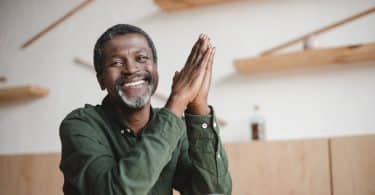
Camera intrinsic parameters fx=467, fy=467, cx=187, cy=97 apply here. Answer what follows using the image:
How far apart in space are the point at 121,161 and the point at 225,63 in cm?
164

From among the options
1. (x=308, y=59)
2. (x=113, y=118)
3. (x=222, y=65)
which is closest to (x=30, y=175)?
(x=222, y=65)

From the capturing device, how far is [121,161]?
36.8 inches

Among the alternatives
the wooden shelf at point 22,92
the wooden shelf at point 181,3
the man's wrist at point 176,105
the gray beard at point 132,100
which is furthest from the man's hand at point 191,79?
the wooden shelf at point 22,92

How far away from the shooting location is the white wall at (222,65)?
91.4 inches

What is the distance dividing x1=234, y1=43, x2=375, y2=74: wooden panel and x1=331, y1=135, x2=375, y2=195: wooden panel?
1.39 feet

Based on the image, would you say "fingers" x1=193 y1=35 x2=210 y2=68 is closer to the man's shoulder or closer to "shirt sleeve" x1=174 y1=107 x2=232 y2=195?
"shirt sleeve" x1=174 y1=107 x2=232 y2=195

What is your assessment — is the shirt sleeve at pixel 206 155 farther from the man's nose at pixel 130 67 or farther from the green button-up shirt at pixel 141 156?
the man's nose at pixel 130 67

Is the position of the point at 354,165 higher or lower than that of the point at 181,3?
lower

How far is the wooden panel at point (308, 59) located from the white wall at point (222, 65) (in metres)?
0.05

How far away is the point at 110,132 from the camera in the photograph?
1177 millimetres

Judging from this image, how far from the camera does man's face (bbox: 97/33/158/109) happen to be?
1162 millimetres

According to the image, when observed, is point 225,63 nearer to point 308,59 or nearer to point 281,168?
point 308,59

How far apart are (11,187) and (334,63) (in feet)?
5.90

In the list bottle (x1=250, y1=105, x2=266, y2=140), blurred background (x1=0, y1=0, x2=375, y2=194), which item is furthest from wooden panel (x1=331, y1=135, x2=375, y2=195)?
bottle (x1=250, y1=105, x2=266, y2=140)
